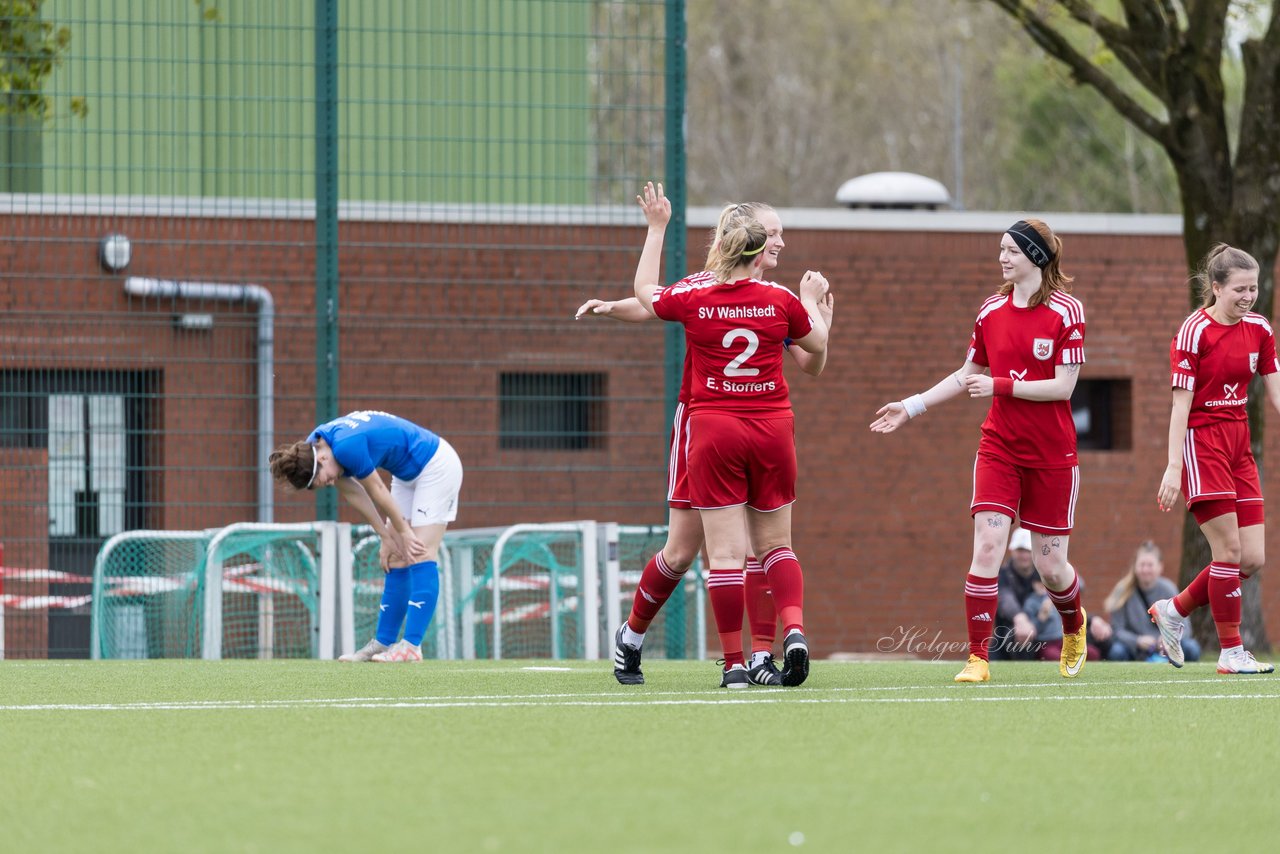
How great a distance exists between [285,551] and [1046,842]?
30.0 feet

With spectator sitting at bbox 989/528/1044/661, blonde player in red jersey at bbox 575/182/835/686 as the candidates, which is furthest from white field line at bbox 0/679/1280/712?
spectator sitting at bbox 989/528/1044/661

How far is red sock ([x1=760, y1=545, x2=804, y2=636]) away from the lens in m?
7.23

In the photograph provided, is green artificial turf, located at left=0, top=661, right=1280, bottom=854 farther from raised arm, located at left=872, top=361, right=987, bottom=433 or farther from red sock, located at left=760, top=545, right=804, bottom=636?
raised arm, located at left=872, top=361, right=987, bottom=433

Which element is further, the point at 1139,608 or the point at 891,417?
the point at 1139,608

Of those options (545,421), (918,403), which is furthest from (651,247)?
(545,421)

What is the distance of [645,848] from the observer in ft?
12.8

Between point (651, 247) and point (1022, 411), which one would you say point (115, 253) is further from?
point (1022, 411)

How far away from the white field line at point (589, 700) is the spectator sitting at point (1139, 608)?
6.56 metres

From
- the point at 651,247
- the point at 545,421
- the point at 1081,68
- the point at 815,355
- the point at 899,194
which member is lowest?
the point at 545,421

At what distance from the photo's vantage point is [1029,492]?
26.1 ft

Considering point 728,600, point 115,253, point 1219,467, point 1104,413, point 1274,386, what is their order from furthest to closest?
point 1104,413 < point 115,253 < point 1274,386 < point 1219,467 < point 728,600

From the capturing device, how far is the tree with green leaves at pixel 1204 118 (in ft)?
48.5

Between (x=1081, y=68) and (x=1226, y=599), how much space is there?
7417 millimetres

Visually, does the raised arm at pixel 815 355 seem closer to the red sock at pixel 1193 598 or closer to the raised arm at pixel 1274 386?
the raised arm at pixel 1274 386
